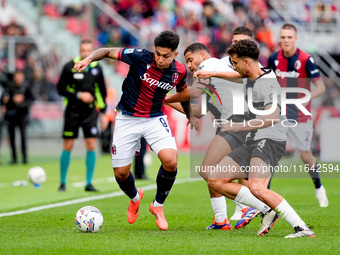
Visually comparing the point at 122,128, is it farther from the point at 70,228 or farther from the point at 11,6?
the point at 11,6

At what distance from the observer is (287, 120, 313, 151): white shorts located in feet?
35.0

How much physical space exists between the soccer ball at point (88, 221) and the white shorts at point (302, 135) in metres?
4.19

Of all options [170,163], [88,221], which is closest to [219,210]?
[170,163]

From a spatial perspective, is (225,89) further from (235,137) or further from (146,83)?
(146,83)

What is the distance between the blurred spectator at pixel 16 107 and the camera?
58.9 feet

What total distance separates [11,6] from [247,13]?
351 inches

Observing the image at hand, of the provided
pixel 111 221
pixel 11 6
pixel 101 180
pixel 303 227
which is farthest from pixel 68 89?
pixel 11 6

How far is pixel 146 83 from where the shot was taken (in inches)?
320

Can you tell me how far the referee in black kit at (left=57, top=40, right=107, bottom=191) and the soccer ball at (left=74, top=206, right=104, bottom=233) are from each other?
4.45m

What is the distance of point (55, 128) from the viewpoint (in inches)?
886

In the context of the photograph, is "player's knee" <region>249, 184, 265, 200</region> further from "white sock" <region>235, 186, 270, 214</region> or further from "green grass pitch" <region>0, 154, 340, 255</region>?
"green grass pitch" <region>0, 154, 340, 255</region>

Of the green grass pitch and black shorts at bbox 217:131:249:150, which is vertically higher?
black shorts at bbox 217:131:249:150

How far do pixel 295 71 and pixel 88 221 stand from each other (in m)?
4.54

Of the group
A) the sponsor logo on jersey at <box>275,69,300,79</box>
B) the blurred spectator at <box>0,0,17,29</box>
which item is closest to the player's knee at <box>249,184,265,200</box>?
the sponsor logo on jersey at <box>275,69,300,79</box>
